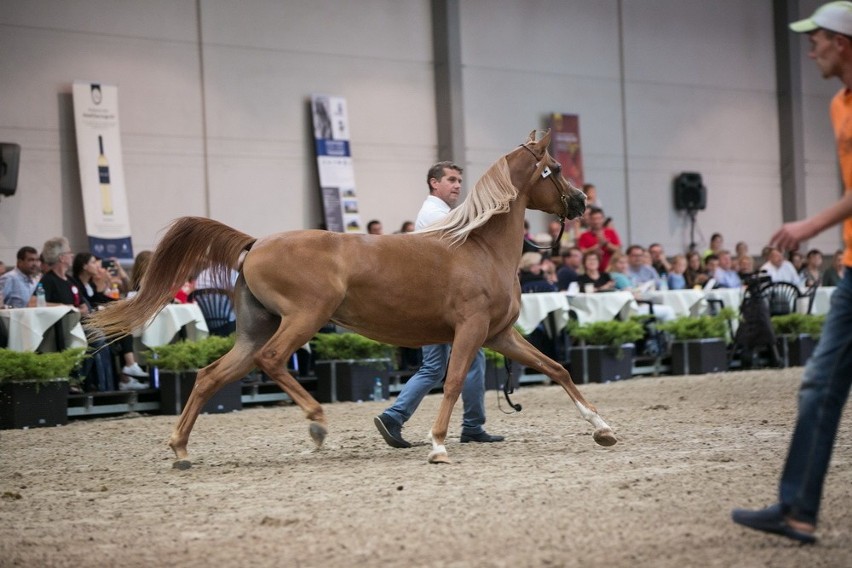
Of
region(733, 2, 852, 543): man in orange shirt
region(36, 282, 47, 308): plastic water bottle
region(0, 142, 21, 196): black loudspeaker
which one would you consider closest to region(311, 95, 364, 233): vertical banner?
region(0, 142, 21, 196): black loudspeaker

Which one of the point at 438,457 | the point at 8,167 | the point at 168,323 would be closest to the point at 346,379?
the point at 168,323

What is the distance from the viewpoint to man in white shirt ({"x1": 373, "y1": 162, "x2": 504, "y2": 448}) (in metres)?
7.81

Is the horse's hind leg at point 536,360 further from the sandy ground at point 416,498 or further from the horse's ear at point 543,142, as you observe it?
the horse's ear at point 543,142

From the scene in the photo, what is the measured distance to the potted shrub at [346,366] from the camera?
41.6 feet

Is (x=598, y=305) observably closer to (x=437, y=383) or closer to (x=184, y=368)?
(x=184, y=368)

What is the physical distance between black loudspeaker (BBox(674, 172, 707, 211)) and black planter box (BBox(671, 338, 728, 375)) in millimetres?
8571

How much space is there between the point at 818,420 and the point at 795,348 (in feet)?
43.0

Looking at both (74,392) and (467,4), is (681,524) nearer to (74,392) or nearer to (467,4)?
(74,392)

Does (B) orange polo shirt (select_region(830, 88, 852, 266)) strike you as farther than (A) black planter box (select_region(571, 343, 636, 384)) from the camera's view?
No

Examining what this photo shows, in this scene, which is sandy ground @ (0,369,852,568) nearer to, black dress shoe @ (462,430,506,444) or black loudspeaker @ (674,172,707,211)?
black dress shoe @ (462,430,506,444)

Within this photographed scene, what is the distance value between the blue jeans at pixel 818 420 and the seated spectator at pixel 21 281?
9.66 m

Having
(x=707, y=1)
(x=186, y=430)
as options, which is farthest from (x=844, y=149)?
(x=707, y=1)

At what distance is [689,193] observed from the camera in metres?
24.1

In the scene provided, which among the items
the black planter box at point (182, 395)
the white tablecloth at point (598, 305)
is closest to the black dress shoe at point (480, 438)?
the black planter box at point (182, 395)
